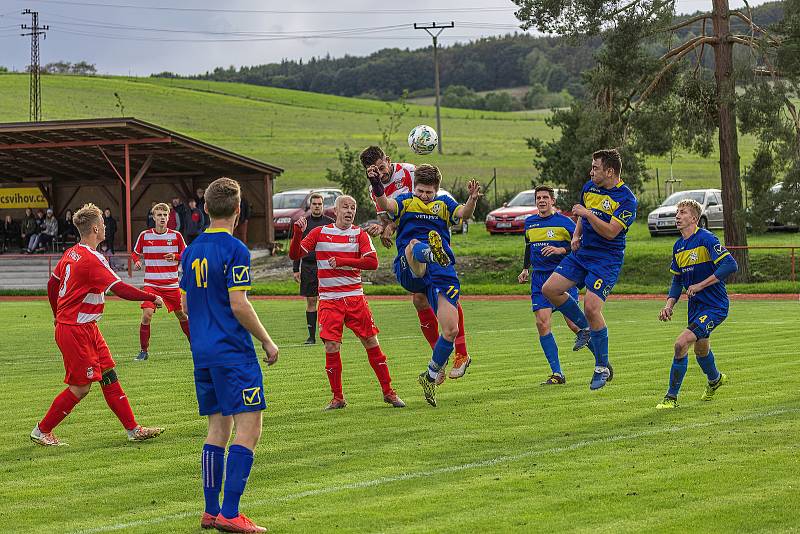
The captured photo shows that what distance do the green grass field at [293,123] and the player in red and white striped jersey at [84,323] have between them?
55.1 metres

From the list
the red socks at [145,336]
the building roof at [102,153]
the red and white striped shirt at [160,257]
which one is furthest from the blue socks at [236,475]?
the building roof at [102,153]

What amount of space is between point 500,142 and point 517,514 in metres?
88.3

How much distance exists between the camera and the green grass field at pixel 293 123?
75625 millimetres

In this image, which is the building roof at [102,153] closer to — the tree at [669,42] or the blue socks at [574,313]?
the tree at [669,42]

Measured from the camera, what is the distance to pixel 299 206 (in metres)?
46.2

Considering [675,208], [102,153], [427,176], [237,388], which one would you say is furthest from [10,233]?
[237,388]

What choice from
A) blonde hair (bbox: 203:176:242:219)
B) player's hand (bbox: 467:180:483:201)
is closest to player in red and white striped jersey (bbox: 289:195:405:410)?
player's hand (bbox: 467:180:483:201)

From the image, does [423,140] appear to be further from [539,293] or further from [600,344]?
[600,344]

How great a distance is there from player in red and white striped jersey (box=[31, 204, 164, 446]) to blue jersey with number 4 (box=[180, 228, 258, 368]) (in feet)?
8.88

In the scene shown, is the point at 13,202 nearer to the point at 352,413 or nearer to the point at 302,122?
the point at 352,413

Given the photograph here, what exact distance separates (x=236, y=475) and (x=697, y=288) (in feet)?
17.1

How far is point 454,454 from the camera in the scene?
8500mm

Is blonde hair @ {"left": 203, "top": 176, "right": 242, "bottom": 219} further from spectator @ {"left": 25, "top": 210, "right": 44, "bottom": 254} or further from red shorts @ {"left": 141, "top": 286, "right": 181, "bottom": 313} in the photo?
spectator @ {"left": 25, "top": 210, "right": 44, "bottom": 254}

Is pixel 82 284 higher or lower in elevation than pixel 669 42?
lower
